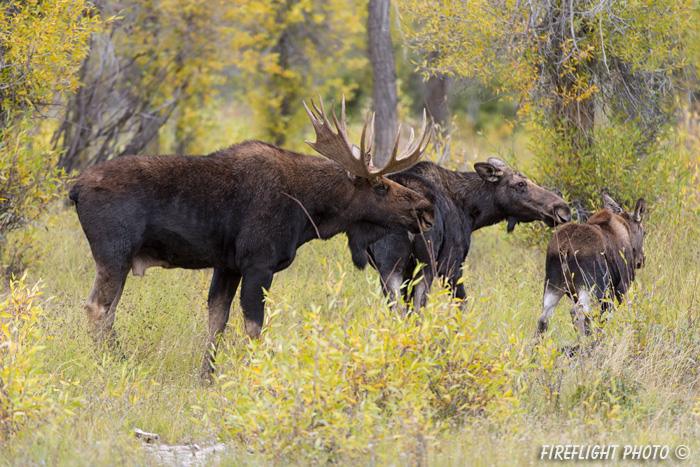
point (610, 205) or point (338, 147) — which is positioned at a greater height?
point (338, 147)

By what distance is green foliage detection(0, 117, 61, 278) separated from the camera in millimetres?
8117

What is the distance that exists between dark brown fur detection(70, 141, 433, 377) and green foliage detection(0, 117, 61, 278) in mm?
2015

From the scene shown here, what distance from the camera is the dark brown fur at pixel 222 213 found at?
6.36 meters

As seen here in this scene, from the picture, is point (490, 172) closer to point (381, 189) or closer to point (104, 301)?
point (381, 189)

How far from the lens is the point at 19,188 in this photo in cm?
834

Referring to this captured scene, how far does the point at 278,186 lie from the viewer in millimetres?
6758

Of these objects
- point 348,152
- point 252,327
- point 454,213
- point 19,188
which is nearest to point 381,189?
point 348,152

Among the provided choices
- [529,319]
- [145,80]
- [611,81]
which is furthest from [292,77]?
[529,319]

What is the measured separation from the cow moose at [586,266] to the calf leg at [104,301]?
135 inches

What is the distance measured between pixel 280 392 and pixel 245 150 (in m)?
2.78

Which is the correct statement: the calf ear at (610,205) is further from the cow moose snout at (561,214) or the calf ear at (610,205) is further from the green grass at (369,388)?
the green grass at (369,388)

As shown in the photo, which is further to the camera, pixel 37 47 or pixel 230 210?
pixel 37 47

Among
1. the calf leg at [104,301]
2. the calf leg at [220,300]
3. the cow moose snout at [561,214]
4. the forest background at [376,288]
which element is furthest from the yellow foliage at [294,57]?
the calf leg at [104,301]

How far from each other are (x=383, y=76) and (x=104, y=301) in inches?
293
